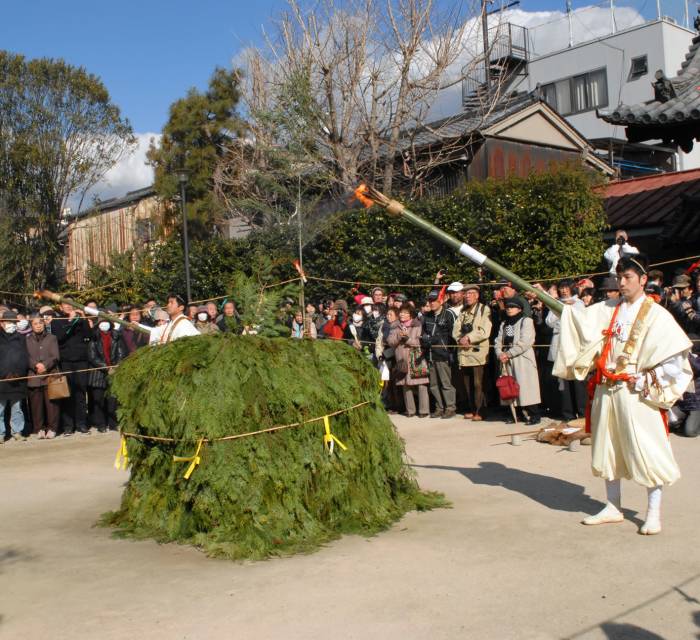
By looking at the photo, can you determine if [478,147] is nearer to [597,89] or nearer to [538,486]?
[597,89]

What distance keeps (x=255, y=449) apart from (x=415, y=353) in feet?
21.9

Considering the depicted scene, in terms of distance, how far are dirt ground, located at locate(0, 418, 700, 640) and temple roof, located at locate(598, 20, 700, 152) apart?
17.4 feet

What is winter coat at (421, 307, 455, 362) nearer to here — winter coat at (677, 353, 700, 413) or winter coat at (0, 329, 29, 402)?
winter coat at (677, 353, 700, 413)

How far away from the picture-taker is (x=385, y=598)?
15.8ft

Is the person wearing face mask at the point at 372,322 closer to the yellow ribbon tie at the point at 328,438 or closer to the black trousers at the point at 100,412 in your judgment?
the black trousers at the point at 100,412

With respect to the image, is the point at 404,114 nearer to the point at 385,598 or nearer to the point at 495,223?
the point at 495,223

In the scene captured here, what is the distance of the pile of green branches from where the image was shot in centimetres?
589

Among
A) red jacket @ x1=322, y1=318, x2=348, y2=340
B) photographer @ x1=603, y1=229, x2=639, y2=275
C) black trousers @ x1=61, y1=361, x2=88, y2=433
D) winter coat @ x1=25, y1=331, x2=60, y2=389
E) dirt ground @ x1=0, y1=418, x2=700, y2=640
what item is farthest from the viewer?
red jacket @ x1=322, y1=318, x2=348, y2=340

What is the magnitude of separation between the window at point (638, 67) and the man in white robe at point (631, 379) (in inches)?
1056

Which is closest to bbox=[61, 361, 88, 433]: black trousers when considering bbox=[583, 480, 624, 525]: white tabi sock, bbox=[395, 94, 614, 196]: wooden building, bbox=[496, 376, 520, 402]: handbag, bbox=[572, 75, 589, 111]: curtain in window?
bbox=[496, 376, 520, 402]: handbag

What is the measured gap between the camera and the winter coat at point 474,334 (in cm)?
1168

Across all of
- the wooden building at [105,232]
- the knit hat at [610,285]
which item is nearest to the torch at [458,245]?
the knit hat at [610,285]

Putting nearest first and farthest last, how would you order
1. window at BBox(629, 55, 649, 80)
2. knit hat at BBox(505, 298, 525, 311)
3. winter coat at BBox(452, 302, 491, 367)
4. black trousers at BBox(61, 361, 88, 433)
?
knit hat at BBox(505, 298, 525, 311), winter coat at BBox(452, 302, 491, 367), black trousers at BBox(61, 361, 88, 433), window at BBox(629, 55, 649, 80)

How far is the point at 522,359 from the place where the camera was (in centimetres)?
1098
